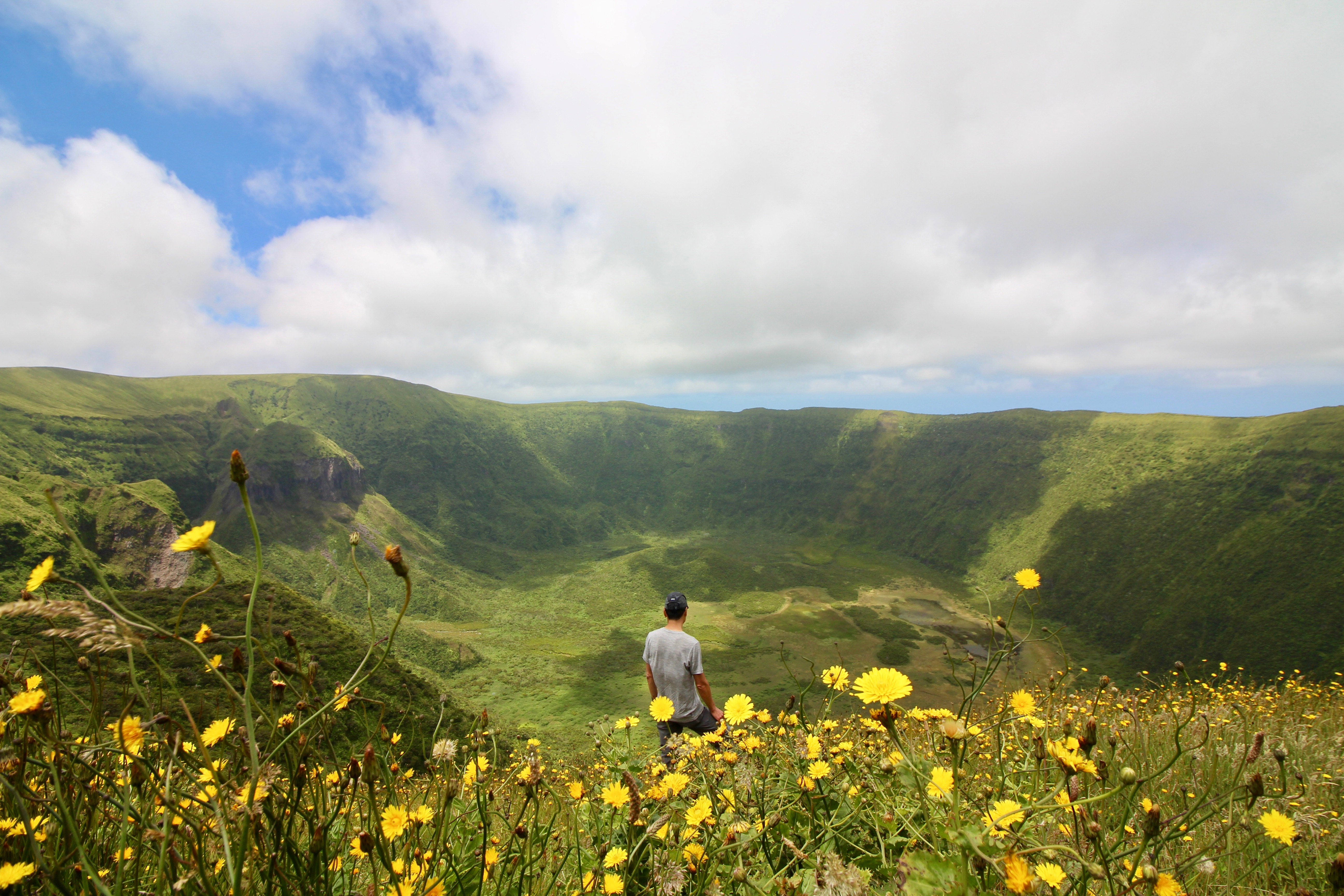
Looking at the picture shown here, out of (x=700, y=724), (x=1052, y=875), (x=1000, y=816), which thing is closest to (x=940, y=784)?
(x=1000, y=816)

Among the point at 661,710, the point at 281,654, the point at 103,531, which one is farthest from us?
the point at 103,531

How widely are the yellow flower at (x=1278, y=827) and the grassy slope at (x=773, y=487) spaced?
6051 centimetres

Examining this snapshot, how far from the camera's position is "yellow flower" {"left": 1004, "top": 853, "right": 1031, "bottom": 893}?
60.5 inches

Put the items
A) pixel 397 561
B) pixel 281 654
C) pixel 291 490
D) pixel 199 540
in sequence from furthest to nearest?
pixel 291 490, pixel 281 654, pixel 199 540, pixel 397 561

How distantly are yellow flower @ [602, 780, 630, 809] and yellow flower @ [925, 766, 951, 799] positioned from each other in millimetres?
1208

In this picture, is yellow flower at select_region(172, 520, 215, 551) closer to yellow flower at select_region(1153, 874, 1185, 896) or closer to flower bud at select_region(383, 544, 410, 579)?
flower bud at select_region(383, 544, 410, 579)

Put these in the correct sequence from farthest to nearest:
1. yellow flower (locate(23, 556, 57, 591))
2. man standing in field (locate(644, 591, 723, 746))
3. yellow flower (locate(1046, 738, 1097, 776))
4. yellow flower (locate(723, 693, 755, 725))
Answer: man standing in field (locate(644, 591, 723, 746)), yellow flower (locate(723, 693, 755, 725)), yellow flower (locate(1046, 738, 1097, 776)), yellow flower (locate(23, 556, 57, 591))

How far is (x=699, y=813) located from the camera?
7.55 feet

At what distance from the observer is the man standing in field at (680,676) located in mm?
5648

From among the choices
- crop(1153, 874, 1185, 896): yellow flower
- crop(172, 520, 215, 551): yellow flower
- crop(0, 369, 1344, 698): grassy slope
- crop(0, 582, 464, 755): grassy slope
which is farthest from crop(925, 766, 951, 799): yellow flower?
crop(0, 369, 1344, 698): grassy slope

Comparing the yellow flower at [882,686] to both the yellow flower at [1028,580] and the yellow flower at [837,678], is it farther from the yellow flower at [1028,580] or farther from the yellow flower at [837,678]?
the yellow flower at [1028,580]

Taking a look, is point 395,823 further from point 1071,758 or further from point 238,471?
point 1071,758

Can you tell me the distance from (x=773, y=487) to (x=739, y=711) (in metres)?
131

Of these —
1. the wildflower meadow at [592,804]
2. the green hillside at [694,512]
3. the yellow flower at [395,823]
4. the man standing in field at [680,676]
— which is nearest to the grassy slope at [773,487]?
the green hillside at [694,512]
